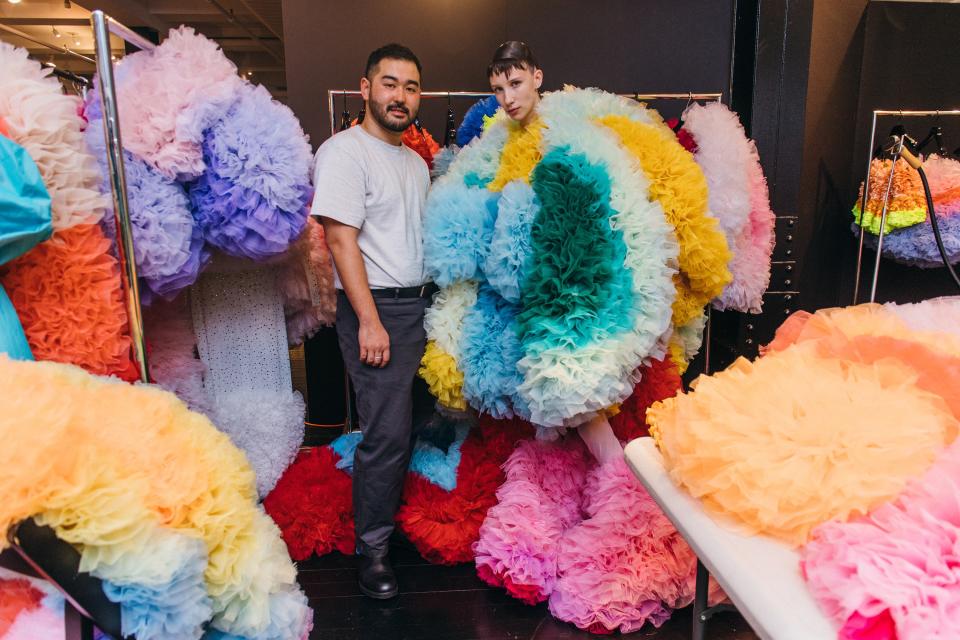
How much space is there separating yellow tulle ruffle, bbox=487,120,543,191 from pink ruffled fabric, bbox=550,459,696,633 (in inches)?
42.4

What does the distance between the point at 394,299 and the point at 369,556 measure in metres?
0.93

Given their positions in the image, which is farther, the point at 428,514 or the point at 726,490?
the point at 428,514

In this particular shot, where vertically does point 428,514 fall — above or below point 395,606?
above

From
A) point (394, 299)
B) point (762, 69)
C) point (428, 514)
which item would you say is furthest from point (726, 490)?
point (762, 69)

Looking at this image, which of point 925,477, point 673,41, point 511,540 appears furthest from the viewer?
point 673,41

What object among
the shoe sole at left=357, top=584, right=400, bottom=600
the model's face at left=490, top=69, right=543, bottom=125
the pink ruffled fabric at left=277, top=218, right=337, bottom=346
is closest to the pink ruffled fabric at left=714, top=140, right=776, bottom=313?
the model's face at left=490, top=69, right=543, bottom=125

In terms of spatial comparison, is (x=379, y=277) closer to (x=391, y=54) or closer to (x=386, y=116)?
(x=386, y=116)

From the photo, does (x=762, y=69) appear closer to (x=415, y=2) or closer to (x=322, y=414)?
(x=415, y=2)

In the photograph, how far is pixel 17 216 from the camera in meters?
1.33

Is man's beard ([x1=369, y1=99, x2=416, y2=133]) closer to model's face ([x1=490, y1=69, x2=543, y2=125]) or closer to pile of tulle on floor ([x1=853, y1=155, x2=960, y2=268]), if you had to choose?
model's face ([x1=490, y1=69, x2=543, y2=125])

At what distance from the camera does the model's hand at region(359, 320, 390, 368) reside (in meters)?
2.15

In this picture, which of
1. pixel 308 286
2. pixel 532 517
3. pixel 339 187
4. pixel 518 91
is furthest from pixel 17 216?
pixel 532 517

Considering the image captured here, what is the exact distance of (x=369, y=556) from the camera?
7.55 ft

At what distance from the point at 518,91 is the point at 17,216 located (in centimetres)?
147
